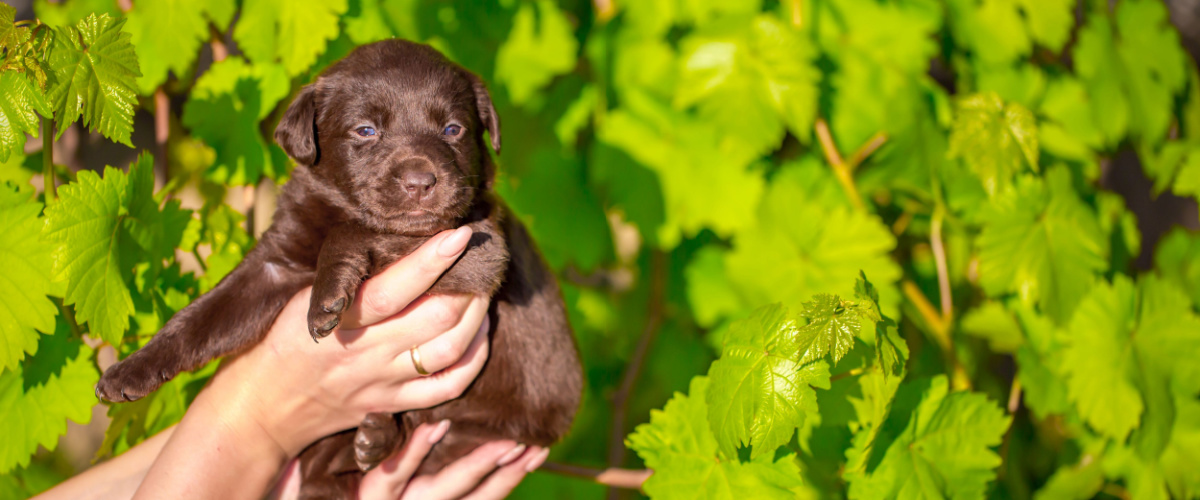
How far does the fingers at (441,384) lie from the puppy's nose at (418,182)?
46 centimetres

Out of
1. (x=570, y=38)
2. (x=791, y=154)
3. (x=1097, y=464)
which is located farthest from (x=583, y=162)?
(x=1097, y=464)

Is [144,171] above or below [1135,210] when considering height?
above

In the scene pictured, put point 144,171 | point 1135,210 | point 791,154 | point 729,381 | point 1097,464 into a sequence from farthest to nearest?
point 1135,210 < point 791,154 < point 1097,464 < point 144,171 < point 729,381

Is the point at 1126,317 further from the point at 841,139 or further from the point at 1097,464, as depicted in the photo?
the point at 841,139

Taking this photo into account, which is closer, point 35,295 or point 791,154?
point 35,295

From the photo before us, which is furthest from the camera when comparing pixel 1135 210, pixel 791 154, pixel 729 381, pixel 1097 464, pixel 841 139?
pixel 1135 210

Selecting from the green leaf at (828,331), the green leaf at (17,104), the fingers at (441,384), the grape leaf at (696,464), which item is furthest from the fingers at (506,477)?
the green leaf at (17,104)

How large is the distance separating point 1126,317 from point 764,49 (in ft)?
4.90

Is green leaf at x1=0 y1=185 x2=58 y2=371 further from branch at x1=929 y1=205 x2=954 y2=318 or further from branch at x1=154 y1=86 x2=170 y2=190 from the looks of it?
branch at x1=929 y1=205 x2=954 y2=318

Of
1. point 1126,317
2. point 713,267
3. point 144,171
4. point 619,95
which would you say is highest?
point 144,171

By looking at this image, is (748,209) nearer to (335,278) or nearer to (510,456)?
(510,456)

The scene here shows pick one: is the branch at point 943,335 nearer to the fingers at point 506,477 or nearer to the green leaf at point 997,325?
the green leaf at point 997,325

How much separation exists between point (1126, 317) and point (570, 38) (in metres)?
2.13

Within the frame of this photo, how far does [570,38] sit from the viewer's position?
2.58 m
